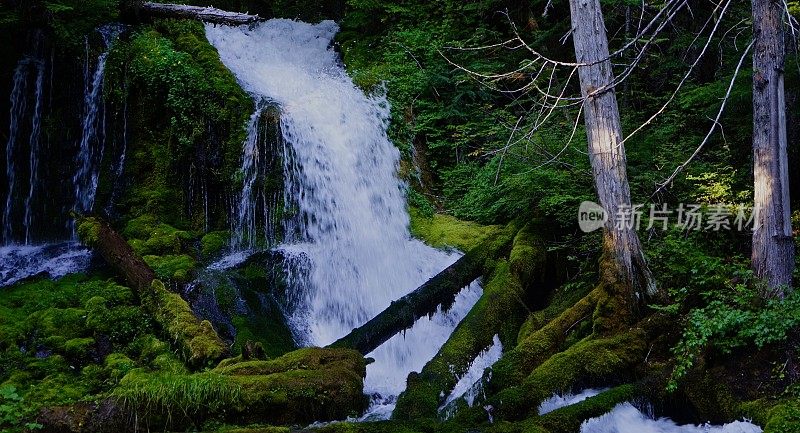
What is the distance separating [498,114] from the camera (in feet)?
38.3

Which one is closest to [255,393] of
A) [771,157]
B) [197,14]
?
[771,157]

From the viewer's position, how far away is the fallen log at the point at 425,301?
709cm

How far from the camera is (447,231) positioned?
11.2 meters

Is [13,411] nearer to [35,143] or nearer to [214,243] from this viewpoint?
[214,243]

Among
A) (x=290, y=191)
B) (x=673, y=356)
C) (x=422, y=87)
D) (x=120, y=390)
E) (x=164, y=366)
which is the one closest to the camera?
(x=120, y=390)

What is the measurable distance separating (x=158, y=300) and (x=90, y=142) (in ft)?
17.0

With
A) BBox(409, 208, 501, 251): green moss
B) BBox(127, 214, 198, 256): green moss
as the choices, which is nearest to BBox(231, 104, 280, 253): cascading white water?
BBox(127, 214, 198, 256): green moss

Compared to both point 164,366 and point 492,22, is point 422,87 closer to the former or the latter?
point 492,22

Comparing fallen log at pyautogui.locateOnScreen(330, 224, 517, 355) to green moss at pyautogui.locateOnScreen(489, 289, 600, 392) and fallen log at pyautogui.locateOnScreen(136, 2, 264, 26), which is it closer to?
green moss at pyautogui.locateOnScreen(489, 289, 600, 392)

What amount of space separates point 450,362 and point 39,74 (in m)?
9.78

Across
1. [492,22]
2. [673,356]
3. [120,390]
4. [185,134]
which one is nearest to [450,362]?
[673,356]

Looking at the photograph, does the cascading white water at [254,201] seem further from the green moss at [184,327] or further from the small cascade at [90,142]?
the green moss at [184,327]

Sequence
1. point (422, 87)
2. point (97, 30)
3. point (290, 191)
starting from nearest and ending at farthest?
1. point (290, 191)
2. point (97, 30)
3. point (422, 87)

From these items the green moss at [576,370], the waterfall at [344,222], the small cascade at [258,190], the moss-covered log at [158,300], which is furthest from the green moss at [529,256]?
the small cascade at [258,190]
